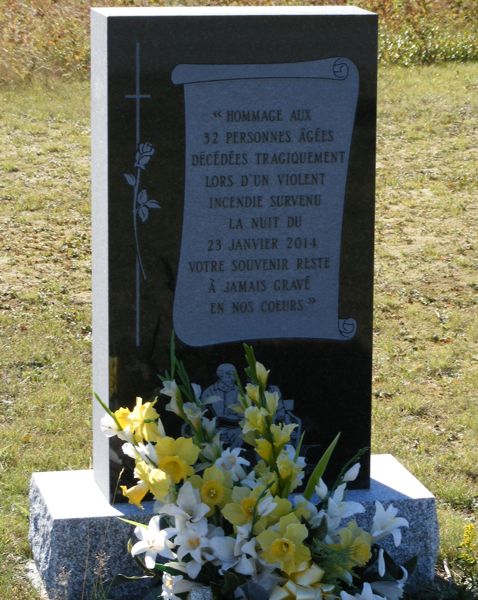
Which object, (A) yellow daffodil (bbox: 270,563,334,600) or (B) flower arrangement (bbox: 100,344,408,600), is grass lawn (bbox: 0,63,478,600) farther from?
(A) yellow daffodil (bbox: 270,563,334,600)

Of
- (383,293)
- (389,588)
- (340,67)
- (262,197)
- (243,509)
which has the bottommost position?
(389,588)

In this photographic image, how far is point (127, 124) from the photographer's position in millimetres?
4164

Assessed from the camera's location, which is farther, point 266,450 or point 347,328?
point 347,328

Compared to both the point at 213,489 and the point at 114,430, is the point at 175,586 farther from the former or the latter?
the point at 114,430

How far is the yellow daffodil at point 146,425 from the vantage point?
12.7ft

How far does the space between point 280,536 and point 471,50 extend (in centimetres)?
1039

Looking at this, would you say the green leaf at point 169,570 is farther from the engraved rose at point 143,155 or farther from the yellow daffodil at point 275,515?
the engraved rose at point 143,155

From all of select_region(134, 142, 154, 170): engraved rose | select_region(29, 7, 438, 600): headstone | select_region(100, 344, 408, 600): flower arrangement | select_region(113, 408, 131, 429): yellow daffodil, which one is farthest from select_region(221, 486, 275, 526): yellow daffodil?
select_region(134, 142, 154, 170): engraved rose

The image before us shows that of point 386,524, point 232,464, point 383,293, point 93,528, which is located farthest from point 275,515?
point 383,293

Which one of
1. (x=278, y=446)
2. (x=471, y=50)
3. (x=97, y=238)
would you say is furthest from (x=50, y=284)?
(x=471, y=50)

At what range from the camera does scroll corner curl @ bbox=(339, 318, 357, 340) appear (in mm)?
4527

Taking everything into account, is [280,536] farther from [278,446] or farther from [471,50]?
[471,50]

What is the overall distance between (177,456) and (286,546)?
45 centimetres

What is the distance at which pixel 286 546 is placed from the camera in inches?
138
